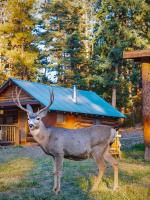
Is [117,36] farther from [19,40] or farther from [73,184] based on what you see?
[73,184]

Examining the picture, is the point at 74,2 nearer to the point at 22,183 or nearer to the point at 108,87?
the point at 108,87

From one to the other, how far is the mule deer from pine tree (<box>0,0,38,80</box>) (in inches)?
1388

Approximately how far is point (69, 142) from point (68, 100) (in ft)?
67.9

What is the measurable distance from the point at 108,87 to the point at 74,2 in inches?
584

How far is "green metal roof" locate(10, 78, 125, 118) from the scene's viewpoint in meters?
28.2

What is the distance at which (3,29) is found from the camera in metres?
45.5

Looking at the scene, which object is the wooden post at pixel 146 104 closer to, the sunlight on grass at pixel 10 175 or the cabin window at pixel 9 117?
the sunlight on grass at pixel 10 175

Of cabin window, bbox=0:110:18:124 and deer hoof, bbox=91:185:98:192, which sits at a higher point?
cabin window, bbox=0:110:18:124

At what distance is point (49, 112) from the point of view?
2792 cm

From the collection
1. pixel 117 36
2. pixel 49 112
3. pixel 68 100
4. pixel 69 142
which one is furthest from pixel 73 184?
pixel 117 36

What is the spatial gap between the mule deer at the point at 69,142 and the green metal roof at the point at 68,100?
16.6 m

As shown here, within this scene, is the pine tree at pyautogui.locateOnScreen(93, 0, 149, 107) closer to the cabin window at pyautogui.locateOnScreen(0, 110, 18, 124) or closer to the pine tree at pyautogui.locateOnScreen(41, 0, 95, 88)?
the pine tree at pyautogui.locateOnScreen(41, 0, 95, 88)

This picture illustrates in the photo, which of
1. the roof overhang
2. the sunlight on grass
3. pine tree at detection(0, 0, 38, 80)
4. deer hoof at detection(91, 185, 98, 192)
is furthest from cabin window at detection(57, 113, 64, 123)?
deer hoof at detection(91, 185, 98, 192)

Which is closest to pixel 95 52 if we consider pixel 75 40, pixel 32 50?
pixel 75 40
